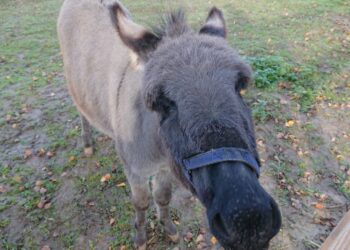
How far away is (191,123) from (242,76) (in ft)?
1.54

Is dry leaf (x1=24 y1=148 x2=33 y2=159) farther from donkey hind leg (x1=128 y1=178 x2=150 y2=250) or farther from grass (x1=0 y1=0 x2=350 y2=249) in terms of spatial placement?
donkey hind leg (x1=128 y1=178 x2=150 y2=250)

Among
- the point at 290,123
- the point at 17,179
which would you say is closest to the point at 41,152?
the point at 17,179

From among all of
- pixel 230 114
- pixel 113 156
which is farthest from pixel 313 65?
pixel 230 114

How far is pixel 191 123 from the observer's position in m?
1.69

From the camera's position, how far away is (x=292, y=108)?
4.93 metres

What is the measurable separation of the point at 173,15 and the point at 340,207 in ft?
9.13

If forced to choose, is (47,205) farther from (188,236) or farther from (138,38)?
(138,38)

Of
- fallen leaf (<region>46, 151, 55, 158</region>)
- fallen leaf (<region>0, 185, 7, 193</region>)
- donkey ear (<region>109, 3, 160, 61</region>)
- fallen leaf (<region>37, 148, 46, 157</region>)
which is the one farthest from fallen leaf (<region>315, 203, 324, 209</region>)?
fallen leaf (<region>0, 185, 7, 193</region>)

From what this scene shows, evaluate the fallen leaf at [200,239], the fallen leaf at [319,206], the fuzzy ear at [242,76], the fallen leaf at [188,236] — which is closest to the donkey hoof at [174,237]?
the fallen leaf at [188,236]

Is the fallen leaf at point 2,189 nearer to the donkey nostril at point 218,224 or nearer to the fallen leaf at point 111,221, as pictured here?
the fallen leaf at point 111,221

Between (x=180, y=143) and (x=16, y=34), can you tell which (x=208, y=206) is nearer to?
(x=180, y=143)

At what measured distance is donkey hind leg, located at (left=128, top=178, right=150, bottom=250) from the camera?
288 cm

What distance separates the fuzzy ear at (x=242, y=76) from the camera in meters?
1.90

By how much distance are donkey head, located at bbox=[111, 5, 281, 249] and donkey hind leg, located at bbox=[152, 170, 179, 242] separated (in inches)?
38.2
